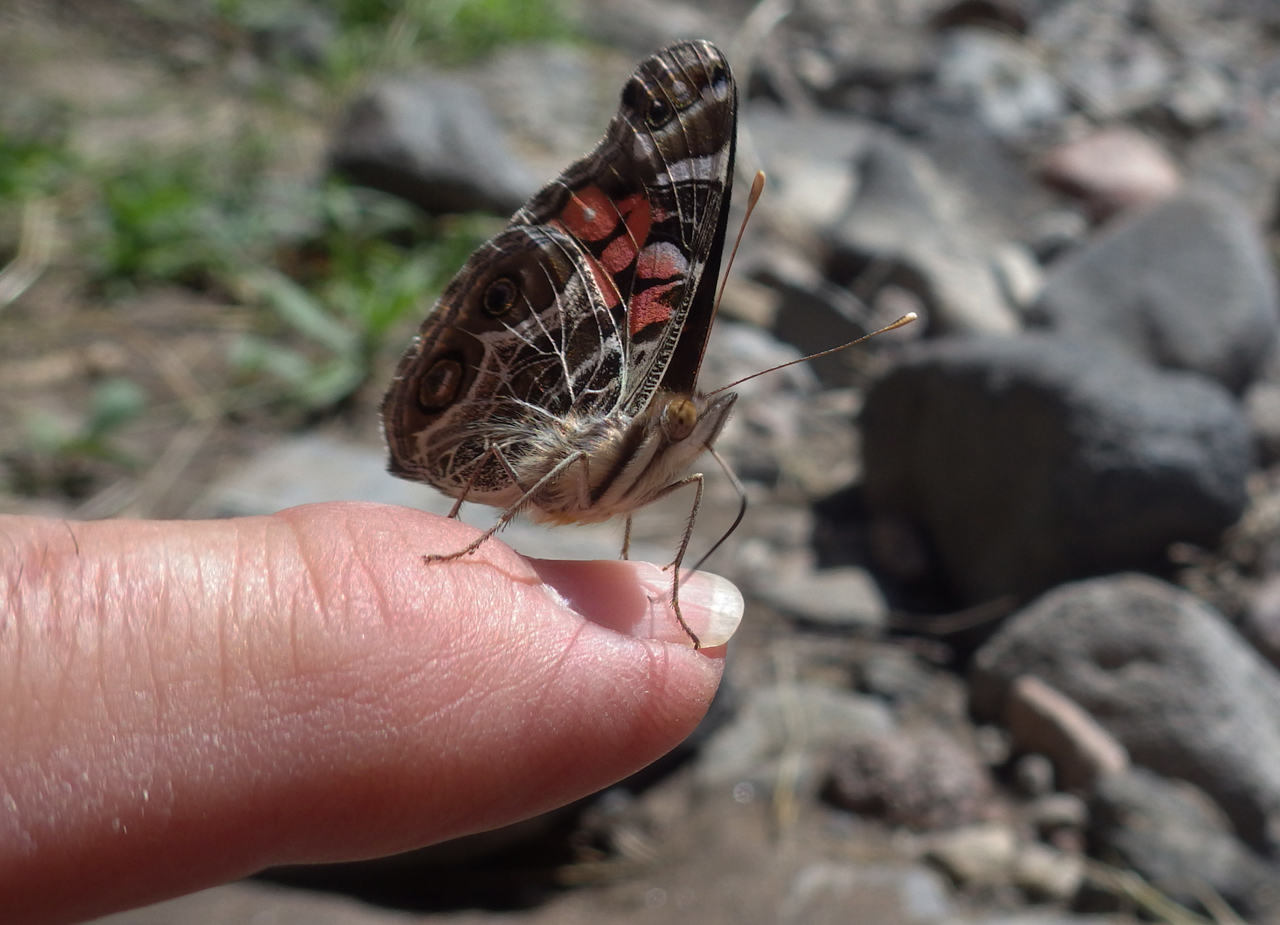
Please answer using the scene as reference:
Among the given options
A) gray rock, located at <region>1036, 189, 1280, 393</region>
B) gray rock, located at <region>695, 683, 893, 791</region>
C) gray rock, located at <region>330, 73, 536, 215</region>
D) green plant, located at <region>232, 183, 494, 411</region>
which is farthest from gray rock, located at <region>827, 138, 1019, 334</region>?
gray rock, located at <region>695, 683, 893, 791</region>

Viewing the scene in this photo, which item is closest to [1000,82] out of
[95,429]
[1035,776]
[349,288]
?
[349,288]

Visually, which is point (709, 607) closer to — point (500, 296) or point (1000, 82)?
point (500, 296)

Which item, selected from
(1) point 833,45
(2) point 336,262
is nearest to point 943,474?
(2) point 336,262

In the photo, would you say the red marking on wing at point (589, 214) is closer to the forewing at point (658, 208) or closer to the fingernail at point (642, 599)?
the forewing at point (658, 208)

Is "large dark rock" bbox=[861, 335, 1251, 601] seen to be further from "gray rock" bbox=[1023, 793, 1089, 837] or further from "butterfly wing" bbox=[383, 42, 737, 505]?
"butterfly wing" bbox=[383, 42, 737, 505]

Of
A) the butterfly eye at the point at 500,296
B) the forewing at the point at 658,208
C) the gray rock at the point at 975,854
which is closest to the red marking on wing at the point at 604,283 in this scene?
the forewing at the point at 658,208

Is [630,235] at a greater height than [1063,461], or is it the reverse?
[630,235]
